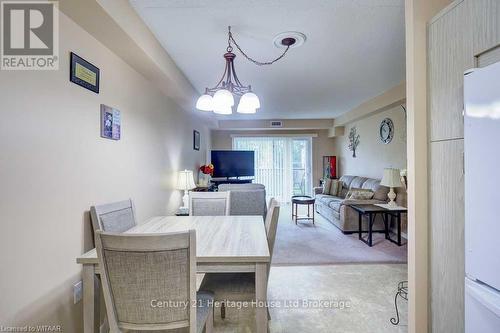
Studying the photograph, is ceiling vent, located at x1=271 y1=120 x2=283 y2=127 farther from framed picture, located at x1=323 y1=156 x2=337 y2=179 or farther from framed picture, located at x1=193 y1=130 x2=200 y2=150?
framed picture, located at x1=193 y1=130 x2=200 y2=150

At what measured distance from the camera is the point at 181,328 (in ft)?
3.90

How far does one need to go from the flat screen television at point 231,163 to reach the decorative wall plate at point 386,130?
122 inches

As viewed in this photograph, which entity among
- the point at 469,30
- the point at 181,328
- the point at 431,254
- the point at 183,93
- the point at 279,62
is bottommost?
the point at 181,328

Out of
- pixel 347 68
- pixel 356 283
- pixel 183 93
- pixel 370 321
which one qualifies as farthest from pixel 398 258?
pixel 183 93

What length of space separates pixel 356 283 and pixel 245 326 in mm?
1315

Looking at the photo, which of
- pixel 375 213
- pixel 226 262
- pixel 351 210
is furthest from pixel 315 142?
pixel 226 262

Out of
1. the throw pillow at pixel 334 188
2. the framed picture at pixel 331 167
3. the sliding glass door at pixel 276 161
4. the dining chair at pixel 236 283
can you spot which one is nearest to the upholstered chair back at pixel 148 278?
the dining chair at pixel 236 283

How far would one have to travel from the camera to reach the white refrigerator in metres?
0.94

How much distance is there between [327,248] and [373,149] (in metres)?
2.74

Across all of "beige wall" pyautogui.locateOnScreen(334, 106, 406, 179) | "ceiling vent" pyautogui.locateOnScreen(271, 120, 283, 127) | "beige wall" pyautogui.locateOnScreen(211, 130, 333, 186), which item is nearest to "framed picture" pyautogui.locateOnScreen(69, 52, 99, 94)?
"beige wall" pyautogui.locateOnScreen(334, 106, 406, 179)

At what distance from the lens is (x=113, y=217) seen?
1.88 m

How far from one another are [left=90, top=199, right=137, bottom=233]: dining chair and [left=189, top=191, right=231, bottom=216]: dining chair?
656 millimetres

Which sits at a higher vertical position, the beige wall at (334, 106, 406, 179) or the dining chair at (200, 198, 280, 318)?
the beige wall at (334, 106, 406, 179)

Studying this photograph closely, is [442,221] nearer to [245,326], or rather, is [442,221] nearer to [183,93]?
[245,326]
